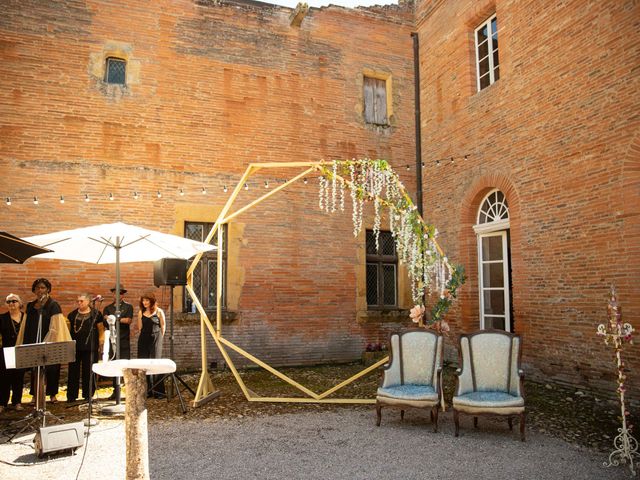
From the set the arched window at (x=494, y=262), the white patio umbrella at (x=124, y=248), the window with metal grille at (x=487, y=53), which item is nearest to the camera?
the white patio umbrella at (x=124, y=248)

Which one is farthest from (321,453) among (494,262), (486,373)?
(494,262)

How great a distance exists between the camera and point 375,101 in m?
11.1

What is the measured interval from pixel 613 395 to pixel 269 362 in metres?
5.65

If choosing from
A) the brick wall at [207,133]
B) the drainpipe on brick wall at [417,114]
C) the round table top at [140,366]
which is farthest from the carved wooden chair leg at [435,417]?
the drainpipe on brick wall at [417,114]

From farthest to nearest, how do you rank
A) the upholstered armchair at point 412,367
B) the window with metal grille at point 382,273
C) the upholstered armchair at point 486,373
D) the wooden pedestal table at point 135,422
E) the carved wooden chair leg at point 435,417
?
1. the window with metal grille at point 382,273
2. the upholstered armchair at point 412,367
3. the carved wooden chair leg at point 435,417
4. the upholstered armchair at point 486,373
5. the wooden pedestal table at point 135,422

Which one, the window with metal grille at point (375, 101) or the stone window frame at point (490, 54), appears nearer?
the stone window frame at point (490, 54)

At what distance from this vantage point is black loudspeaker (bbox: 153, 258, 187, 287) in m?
6.96

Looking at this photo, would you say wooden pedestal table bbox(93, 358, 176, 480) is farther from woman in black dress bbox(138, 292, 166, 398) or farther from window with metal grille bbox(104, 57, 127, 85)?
window with metal grille bbox(104, 57, 127, 85)

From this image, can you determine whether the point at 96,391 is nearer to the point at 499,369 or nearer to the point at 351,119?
the point at 499,369

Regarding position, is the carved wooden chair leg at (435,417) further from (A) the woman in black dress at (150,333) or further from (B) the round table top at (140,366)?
(A) the woman in black dress at (150,333)

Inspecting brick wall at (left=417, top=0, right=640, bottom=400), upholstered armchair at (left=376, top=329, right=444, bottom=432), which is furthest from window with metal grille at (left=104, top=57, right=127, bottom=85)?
upholstered armchair at (left=376, top=329, right=444, bottom=432)

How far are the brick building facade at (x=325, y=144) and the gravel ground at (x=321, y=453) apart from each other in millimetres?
2457

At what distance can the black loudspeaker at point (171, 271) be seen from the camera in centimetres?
696

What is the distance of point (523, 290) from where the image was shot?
802 centimetres
